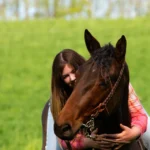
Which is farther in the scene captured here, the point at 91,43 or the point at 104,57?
the point at 91,43

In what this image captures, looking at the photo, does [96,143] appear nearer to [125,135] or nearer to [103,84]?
[125,135]

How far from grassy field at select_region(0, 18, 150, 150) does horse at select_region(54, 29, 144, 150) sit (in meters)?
4.76

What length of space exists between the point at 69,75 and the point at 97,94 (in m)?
0.81

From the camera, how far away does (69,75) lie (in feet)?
15.2

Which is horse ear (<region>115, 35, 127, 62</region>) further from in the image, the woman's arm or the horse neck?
the woman's arm

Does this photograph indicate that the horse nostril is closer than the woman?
Yes

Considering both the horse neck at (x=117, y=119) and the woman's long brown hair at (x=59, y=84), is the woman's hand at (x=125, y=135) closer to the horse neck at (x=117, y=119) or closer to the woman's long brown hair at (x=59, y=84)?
the horse neck at (x=117, y=119)

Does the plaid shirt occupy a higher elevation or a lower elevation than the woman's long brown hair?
lower

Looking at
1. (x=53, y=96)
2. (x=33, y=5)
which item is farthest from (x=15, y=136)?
(x=33, y=5)

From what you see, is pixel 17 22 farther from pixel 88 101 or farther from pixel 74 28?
pixel 88 101

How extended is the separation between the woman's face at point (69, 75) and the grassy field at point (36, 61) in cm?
413

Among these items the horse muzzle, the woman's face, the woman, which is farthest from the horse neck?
the woman's face

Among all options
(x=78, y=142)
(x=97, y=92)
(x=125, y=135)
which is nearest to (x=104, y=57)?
(x=97, y=92)

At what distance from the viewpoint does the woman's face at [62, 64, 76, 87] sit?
4625 mm
